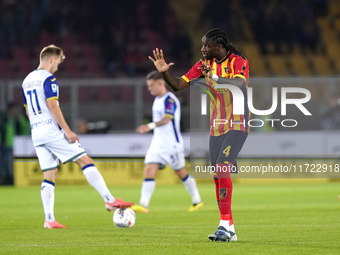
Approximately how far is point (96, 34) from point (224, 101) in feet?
61.2

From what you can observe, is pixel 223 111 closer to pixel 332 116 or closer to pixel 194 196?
pixel 194 196

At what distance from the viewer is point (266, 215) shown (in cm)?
897

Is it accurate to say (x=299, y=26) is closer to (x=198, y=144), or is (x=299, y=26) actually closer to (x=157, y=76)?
(x=198, y=144)

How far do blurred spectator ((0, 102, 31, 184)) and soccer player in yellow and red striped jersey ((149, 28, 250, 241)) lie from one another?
36.0 feet

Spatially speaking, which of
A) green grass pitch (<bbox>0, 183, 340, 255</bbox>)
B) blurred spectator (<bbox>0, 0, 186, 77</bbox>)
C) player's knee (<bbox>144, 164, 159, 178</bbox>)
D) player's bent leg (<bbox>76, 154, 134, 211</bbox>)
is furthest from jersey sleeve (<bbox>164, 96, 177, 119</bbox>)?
blurred spectator (<bbox>0, 0, 186, 77</bbox>)

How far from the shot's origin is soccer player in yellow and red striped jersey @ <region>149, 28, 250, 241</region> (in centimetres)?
600

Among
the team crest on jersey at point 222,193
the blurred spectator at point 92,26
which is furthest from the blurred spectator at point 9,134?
the team crest on jersey at point 222,193

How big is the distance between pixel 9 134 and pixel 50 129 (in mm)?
9462

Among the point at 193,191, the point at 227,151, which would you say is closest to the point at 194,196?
the point at 193,191

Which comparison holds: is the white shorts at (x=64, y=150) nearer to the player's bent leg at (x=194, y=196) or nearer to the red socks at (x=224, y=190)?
the red socks at (x=224, y=190)

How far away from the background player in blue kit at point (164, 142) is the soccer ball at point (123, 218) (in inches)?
88.7

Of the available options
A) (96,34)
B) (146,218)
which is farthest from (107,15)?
(146,218)

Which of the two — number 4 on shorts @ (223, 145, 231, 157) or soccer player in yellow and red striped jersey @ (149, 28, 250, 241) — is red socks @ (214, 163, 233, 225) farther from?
number 4 on shorts @ (223, 145, 231, 157)

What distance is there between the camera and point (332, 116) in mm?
15922
